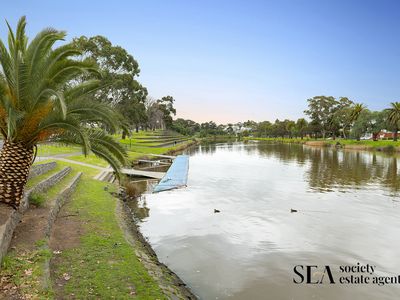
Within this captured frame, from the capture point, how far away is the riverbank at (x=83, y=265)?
6.53 meters

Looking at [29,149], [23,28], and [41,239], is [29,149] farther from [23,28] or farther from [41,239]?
[23,28]

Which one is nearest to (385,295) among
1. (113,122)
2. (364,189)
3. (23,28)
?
(113,122)

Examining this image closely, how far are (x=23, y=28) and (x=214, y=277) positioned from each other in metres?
9.67

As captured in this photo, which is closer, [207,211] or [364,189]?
[207,211]

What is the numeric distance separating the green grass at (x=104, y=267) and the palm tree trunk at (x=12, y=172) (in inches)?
98.9

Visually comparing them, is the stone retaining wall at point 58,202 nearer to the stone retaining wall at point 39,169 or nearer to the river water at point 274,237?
the stone retaining wall at point 39,169

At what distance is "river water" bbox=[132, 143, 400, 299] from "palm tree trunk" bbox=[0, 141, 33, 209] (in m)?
5.25

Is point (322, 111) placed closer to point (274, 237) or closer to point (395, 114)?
point (395, 114)

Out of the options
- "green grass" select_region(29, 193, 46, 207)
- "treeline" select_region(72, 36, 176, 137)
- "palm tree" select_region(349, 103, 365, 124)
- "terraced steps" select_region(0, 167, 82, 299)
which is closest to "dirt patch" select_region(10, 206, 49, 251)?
"terraced steps" select_region(0, 167, 82, 299)

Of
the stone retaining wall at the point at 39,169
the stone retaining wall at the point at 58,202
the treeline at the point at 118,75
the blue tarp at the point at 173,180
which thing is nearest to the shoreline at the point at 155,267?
the stone retaining wall at the point at 58,202

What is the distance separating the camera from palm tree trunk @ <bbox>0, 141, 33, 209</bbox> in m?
9.51

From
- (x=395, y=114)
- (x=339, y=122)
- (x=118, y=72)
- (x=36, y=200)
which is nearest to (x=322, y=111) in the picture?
(x=339, y=122)

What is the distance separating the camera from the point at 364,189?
81.4ft

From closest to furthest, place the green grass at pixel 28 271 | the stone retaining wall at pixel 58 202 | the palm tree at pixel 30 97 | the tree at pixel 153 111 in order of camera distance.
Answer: the green grass at pixel 28 271, the palm tree at pixel 30 97, the stone retaining wall at pixel 58 202, the tree at pixel 153 111
